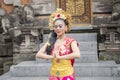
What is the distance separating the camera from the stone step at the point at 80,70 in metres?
6.29

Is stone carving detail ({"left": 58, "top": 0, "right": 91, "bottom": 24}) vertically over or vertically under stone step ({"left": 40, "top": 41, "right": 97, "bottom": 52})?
over

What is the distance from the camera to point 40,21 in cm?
939

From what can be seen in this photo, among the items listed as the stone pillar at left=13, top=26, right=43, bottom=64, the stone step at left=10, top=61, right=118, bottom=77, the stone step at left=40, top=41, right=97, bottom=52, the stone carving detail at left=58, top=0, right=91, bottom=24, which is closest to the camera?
the stone step at left=10, top=61, right=118, bottom=77

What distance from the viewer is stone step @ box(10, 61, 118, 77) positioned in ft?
20.6

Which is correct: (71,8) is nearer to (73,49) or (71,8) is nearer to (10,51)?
(10,51)

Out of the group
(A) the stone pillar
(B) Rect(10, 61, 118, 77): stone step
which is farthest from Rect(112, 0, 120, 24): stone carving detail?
(B) Rect(10, 61, 118, 77): stone step

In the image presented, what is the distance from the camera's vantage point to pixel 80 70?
6.38 m

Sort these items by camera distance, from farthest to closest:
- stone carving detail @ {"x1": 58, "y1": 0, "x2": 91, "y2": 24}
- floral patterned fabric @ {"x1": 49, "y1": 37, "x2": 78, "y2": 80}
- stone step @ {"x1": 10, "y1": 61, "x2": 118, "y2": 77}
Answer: stone carving detail @ {"x1": 58, "y1": 0, "x2": 91, "y2": 24} → stone step @ {"x1": 10, "y1": 61, "x2": 118, "y2": 77} → floral patterned fabric @ {"x1": 49, "y1": 37, "x2": 78, "y2": 80}

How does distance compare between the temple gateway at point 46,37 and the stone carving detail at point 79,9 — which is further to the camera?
the stone carving detail at point 79,9

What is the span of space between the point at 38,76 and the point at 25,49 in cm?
190

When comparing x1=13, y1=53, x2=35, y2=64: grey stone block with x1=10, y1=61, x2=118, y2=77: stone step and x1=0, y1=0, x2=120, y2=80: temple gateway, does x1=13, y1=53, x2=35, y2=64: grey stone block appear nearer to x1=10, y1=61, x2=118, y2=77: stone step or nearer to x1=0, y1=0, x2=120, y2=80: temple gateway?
x1=0, y1=0, x2=120, y2=80: temple gateway

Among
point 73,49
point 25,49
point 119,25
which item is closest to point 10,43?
point 25,49

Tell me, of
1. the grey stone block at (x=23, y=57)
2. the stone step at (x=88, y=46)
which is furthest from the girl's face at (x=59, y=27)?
the grey stone block at (x=23, y=57)

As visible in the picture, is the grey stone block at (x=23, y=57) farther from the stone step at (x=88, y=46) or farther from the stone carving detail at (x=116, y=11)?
the stone carving detail at (x=116, y=11)
